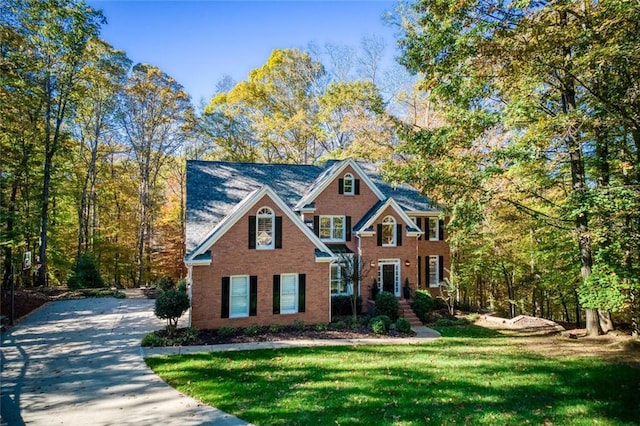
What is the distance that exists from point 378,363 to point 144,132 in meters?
27.9

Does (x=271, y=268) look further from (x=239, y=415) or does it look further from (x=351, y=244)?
(x=239, y=415)

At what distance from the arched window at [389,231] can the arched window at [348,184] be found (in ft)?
9.11

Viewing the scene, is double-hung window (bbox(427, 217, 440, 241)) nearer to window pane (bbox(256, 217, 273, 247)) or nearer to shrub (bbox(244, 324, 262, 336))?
window pane (bbox(256, 217, 273, 247))

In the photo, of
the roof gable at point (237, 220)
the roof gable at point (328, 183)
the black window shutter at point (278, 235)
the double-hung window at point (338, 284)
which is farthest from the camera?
the roof gable at point (328, 183)

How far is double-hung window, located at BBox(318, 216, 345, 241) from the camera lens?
21.4m

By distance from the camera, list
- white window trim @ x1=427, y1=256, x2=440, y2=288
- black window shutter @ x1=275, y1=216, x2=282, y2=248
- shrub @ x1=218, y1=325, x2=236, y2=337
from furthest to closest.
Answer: white window trim @ x1=427, y1=256, x2=440, y2=288 < black window shutter @ x1=275, y1=216, x2=282, y2=248 < shrub @ x1=218, y1=325, x2=236, y2=337

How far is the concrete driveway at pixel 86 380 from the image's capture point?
7.91 metres

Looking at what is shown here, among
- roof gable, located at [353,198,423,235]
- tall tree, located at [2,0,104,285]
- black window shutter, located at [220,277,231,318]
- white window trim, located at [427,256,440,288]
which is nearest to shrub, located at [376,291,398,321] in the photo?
roof gable, located at [353,198,423,235]

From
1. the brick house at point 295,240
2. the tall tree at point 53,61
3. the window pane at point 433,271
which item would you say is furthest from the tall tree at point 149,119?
the window pane at point 433,271

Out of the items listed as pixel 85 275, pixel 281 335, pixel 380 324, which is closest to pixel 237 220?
pixel 281 335

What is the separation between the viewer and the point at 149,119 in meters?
30.0

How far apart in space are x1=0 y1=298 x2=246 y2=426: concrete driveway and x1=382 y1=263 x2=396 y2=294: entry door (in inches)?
486

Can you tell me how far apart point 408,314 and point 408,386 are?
34.8 feet

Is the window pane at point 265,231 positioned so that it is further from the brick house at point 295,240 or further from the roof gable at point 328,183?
the roof gable at point 328,183
